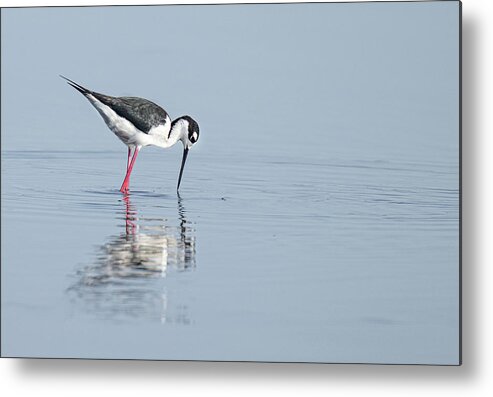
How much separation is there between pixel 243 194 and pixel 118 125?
56 centimetres

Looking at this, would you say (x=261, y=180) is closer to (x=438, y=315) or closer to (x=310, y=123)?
(x=310, y=123)

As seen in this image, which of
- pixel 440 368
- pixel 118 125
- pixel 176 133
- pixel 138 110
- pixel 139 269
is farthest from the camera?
pixel 138 110

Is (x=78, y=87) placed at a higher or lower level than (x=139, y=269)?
higher

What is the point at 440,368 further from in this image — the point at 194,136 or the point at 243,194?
the point at 194,136

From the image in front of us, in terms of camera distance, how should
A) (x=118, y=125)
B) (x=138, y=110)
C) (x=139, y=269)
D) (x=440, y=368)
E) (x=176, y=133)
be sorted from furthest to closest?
(x=138, y=110) < (x=118, y=125) < (x=176, y=133) < (x=139, y=269) < (x=440, y=368)

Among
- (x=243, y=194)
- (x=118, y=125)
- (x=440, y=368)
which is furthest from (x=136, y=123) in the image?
(x=440, y=368)

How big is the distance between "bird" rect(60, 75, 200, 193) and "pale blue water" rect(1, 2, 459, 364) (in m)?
0.04

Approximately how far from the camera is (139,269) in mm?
4613

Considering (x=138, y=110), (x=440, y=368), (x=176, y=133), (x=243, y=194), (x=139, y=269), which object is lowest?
(x=440, y=368)

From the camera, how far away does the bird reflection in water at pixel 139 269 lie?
14.8 feet

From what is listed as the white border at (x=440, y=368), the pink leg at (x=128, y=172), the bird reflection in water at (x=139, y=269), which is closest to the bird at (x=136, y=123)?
the pink leg at (x=128, y=172)

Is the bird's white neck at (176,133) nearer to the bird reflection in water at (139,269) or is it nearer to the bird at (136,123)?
the bird at (136,123)

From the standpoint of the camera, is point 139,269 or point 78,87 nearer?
point 139,269

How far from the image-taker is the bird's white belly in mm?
4801
